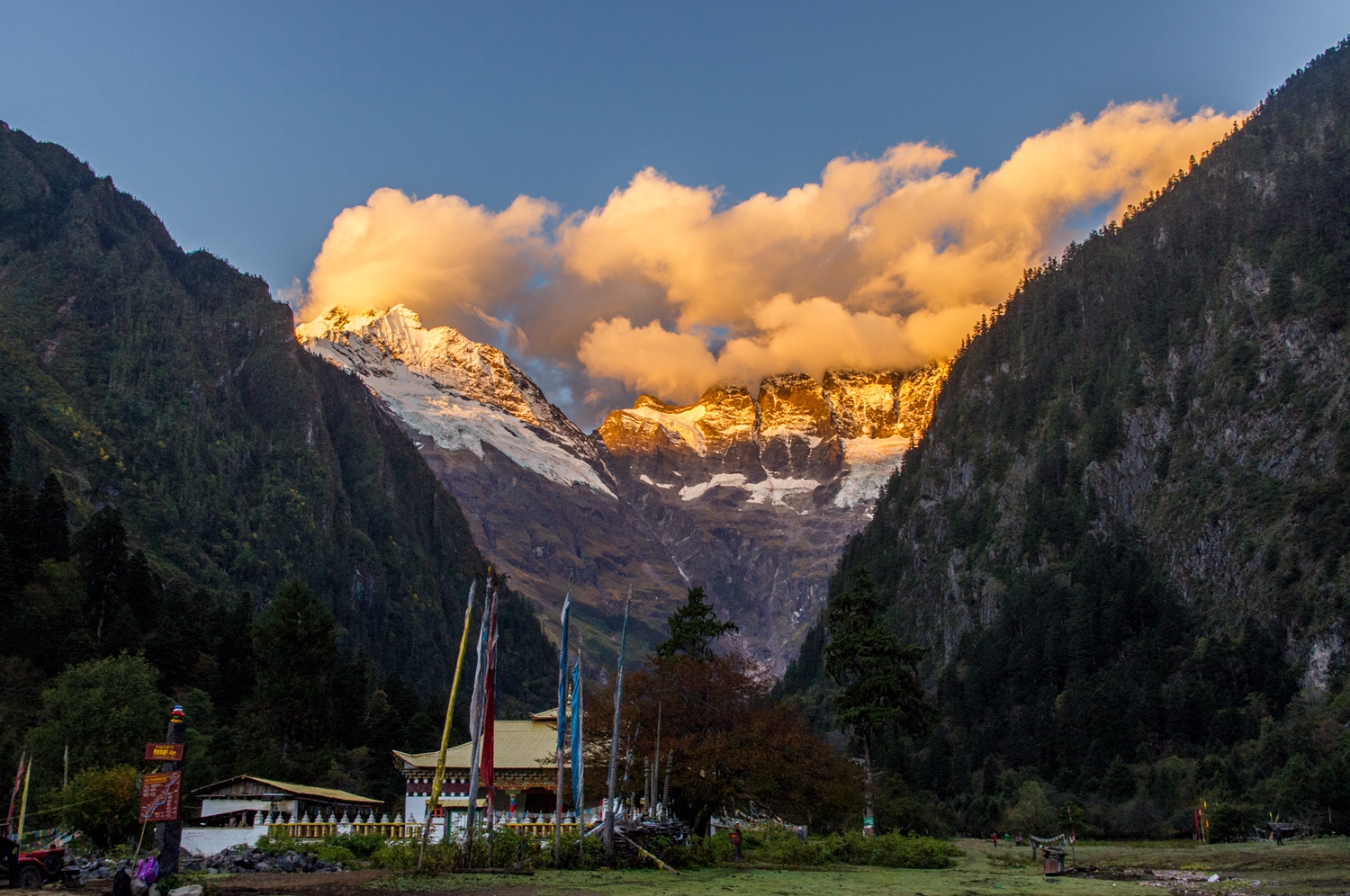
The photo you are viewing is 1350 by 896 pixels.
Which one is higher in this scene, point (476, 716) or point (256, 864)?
point (476, 716)

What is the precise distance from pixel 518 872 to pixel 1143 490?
151m

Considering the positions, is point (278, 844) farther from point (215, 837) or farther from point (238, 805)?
point (238, 805)

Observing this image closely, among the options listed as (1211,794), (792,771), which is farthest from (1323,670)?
(792,771)

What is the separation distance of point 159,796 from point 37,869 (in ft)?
20.5

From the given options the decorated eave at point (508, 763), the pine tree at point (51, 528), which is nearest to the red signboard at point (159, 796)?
the decorated eave at point (508, 763)

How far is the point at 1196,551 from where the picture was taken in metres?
145

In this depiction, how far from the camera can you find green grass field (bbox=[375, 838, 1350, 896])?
32344 millimetres

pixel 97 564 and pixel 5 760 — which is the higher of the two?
pixel 97 564

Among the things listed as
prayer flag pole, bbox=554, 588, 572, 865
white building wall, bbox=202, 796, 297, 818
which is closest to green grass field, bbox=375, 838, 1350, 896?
prayer flag pole, bbox=554, 588, 572, 865

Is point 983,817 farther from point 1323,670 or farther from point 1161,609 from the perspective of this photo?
point 1161,609

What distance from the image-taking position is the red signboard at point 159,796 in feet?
90.3

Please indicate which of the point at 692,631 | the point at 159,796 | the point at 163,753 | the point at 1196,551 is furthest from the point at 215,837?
the point at 1196,551

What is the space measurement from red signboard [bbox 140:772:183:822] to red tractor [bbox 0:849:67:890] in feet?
18.2

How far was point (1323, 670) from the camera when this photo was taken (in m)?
116
